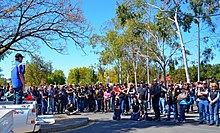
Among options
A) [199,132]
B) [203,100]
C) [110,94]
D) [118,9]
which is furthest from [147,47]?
[199,132]

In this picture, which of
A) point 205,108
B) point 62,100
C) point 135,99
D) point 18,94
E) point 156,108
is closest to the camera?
point 18,94

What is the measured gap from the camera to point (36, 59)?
1234cm

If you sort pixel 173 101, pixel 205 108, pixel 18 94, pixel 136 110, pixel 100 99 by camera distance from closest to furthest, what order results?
pixel 18 94, pixel 205 108, pixel 173 101, pixel 136 110, pixel 100 99

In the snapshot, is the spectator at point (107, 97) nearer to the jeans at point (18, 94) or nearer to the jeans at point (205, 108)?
the jeans at point (205, 108)

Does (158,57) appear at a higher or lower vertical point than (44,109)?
higher

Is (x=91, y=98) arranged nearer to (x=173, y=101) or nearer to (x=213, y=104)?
(x=173, y=101)

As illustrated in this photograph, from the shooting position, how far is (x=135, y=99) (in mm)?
14320

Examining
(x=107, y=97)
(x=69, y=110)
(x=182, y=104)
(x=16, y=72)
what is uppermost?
(x=16, y=72)

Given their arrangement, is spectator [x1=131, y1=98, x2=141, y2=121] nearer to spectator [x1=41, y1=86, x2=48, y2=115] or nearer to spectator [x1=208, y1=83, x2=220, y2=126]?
spectator [x1=208, y1=83, x2=220, y2=126]

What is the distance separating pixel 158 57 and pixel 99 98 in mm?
13336

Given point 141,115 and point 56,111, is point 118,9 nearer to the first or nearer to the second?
point 56,111

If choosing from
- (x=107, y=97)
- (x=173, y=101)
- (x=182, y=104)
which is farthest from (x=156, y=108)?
(x=107, y=97)

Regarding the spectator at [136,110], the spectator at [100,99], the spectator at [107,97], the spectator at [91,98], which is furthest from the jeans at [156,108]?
the spectator at [91,98]

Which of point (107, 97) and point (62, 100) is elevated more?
point (107, 97)
